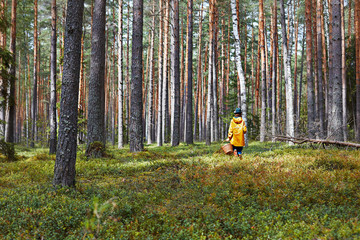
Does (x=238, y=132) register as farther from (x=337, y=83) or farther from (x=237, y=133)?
(x=337, y=83)

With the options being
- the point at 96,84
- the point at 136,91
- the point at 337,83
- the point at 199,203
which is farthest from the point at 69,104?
the point at 337,83

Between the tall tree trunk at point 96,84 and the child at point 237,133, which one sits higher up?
the tall tree trunk at point 96,84

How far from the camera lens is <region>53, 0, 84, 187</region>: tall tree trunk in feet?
20.3

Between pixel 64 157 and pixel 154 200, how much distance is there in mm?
2355

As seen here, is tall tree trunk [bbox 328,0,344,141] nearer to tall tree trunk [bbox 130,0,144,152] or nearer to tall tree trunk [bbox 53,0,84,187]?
tall tree trunk [bbox 130,0,144,152]

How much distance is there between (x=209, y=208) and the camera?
502 cm

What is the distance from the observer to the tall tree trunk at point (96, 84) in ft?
37.3

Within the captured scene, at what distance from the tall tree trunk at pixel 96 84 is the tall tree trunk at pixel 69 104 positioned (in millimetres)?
4937

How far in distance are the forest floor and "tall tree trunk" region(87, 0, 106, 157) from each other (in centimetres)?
312

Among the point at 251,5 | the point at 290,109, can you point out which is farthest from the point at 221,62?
the point at 290,109

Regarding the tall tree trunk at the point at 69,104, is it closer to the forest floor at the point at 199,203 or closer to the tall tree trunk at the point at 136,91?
the forest floor at the point at 199,203

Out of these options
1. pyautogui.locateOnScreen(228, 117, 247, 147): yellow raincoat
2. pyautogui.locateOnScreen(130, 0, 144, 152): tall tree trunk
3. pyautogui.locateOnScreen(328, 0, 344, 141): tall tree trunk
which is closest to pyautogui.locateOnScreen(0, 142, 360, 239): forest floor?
pyautogui.locateOnScreen(228, 117, 247, 147): yellow raincoat

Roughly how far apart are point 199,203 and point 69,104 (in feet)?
12.2

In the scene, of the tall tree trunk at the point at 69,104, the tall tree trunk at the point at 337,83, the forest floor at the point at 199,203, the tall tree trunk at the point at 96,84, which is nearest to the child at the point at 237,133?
the forest floor at the point at 199,203
